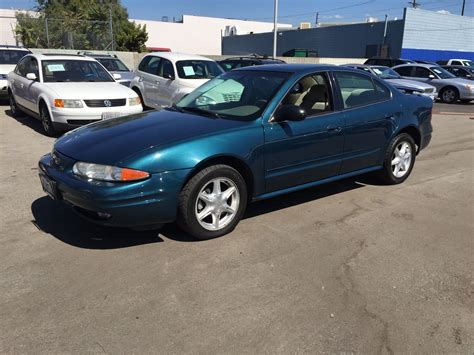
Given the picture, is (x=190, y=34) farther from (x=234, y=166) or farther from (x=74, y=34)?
(x=234, y=166)

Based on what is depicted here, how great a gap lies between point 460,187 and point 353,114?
2055mm

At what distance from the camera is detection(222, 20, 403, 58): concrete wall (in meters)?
37.7

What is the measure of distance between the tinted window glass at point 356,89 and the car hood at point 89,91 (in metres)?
4.83

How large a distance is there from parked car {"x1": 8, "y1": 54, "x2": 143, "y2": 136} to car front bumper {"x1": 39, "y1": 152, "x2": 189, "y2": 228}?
4420 mm

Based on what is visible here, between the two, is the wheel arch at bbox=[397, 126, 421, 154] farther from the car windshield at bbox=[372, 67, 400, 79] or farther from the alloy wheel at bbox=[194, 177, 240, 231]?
the car windshield at bbox=[372, 67, 400, 79]

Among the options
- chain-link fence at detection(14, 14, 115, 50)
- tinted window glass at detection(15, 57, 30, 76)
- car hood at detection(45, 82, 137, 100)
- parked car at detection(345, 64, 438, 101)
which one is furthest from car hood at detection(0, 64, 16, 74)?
chain-link fence at detection(14, 14, 115, 50)

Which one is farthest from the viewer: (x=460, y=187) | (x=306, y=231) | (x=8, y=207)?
(x=460, y=187)

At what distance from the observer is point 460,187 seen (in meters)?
5.99

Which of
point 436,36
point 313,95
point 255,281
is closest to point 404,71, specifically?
point 313,95

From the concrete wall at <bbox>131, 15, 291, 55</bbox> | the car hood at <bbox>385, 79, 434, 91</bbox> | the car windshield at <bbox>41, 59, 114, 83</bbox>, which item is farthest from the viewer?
the concrete wall at <bbox>131, 15, 291, 55</bbox>

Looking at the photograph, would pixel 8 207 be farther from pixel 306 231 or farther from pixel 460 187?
pixel 460 187

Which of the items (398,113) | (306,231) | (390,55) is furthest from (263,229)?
(390,55)

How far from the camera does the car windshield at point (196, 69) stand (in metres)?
10.2

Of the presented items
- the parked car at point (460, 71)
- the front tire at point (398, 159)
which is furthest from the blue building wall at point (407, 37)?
the front tire at point (398, 159)
